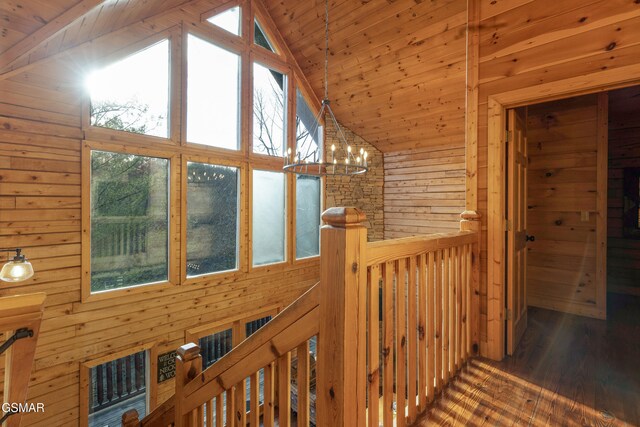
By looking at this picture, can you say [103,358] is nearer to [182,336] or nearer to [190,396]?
[182,336]

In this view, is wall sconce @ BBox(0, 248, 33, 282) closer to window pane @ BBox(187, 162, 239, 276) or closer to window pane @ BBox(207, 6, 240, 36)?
window pane @ BBox(187, 162, 239, 276)

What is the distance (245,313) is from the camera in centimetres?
484

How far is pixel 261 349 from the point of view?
1190 millimetres

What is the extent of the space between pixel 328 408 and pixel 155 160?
3983mm

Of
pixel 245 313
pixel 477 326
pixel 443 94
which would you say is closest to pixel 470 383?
pixel 477 326

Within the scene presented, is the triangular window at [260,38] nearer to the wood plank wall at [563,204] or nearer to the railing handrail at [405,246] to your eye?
the wood plank wall at [563,204]

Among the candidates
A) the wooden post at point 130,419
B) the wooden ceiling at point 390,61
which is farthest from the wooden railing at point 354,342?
the wooden ceiling at point 390,61

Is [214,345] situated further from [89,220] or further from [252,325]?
[89,220]

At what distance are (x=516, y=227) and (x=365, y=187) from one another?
4.06 meters

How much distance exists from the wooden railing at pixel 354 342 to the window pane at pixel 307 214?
13.0 feet

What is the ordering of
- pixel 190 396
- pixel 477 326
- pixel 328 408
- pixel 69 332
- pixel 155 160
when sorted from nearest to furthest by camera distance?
pixel 328 408
pixel 190 396
pixel 477 326
pixel 69 332
pixel 155 160

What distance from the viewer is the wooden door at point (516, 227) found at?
2223mm

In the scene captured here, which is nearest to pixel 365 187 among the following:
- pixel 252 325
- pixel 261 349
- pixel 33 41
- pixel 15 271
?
pixel 252 325

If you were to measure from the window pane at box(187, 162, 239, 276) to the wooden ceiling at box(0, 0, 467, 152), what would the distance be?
193 cm
